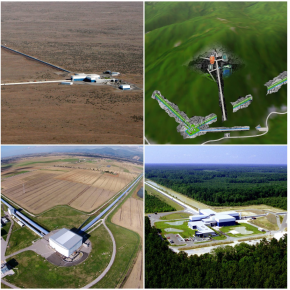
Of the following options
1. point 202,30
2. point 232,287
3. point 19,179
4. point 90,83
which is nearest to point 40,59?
point 90,83

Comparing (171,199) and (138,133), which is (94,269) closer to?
(171,199)

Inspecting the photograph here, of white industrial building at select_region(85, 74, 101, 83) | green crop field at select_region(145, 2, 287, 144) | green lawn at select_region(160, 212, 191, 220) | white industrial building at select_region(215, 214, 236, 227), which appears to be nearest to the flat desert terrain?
green lawn at select_region(160, 212, 191, 220)

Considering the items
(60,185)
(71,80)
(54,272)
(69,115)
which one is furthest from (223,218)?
(71,80)

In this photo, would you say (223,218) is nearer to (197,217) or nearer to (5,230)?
(197,217)

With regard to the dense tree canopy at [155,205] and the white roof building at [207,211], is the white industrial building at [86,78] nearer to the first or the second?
the dense tree canopy at [155,205]

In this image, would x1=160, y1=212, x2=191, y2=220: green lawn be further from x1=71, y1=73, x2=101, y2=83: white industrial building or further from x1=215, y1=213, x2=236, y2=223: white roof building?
x1=71, y1=73, x2=101, y2=83: white industrial building

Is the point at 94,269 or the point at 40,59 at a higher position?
the point at 40,59
